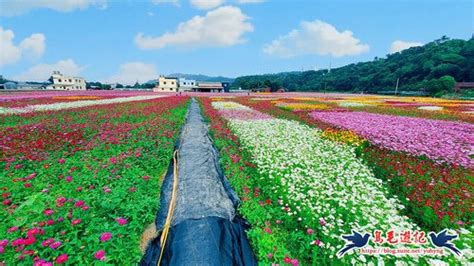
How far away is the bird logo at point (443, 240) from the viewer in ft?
11.8

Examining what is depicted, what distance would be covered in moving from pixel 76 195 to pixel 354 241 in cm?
559

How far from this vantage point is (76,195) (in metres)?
4.74

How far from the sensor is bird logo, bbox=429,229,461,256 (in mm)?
3594

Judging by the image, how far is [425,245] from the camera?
3.74 m

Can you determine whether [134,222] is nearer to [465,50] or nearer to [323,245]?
[323,245]

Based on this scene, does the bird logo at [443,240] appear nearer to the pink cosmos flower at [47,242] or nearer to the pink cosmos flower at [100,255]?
the pink cosmos flower at [100,255]

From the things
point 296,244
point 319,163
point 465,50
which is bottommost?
point 296,244

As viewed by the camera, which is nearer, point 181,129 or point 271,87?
point 181,129

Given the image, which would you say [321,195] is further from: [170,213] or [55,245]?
[55,245]

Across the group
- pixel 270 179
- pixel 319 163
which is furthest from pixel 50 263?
pixel 319 163

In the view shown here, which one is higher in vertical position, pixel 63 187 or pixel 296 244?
pixel 63 187

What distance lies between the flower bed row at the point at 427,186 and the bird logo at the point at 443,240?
55cm

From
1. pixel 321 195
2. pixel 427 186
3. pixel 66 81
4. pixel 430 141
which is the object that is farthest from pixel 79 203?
pixel 66 81

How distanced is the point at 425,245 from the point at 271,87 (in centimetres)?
10610
